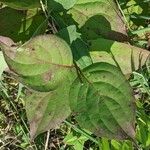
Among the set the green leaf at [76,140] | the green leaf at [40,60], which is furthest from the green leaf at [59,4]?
the green leaf at [76,140]

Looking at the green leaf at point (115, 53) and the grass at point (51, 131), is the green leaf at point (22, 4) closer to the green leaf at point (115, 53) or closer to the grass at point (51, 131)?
the green leaf at point (115, 53)

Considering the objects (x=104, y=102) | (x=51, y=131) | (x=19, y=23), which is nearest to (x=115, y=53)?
(x=104, y=102)

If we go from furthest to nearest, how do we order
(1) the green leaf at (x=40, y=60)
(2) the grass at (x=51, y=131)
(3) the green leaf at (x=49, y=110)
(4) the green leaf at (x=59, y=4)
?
(2) the grass at (x=51, y=131) → (4) the green leaf at (x=59, y=4) → (3) the green leaf at (x=49, y=110) → (1) the green leaf at (x=40, y=60)

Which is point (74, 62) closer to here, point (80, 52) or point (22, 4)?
point (80, 52)

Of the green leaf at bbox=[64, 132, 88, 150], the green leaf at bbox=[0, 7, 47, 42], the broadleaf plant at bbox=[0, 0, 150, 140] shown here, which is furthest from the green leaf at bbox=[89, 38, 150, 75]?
the green leaf at bbox=[64, 132, 88, 150]

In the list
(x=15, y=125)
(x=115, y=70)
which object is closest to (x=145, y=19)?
(x=115, y=70)

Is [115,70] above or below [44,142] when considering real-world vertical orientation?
above

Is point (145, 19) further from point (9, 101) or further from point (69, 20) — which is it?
point (9, 101)
